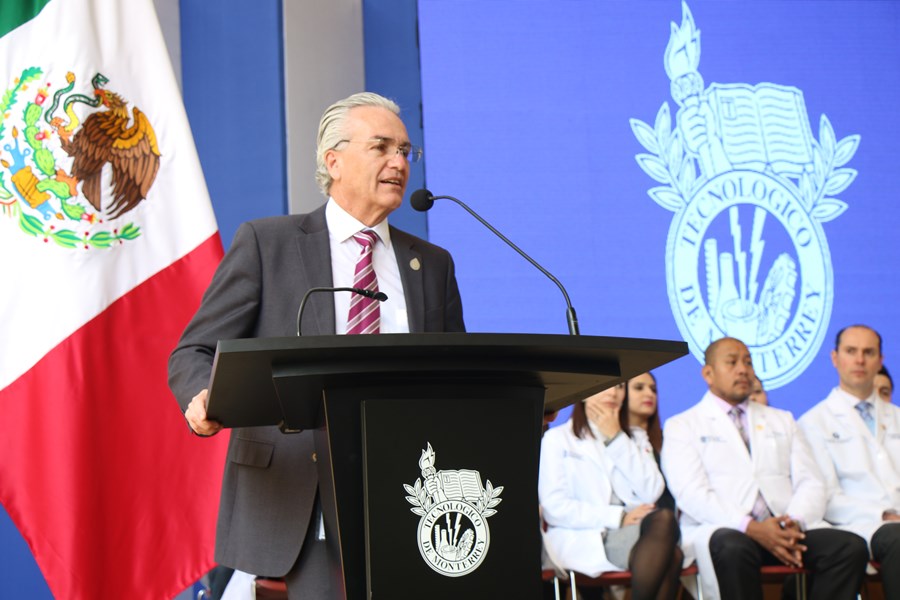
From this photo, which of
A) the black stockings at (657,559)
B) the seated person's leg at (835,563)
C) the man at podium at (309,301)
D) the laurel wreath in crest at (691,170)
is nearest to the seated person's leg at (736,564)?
the black stockings at (657,559)

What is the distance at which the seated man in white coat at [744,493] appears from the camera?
3877 mm

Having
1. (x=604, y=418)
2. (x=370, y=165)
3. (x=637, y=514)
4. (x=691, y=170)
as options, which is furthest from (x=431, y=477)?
(x=691, y=170)

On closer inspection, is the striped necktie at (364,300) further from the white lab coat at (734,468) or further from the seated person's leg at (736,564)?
the white lab coat at (734,468)

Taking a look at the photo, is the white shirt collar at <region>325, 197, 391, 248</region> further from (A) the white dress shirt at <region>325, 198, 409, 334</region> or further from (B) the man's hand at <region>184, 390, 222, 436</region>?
(B) the man's hand at <region>184, 390, 222, 436</region>

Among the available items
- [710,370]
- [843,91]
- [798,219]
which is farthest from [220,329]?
[843,91]

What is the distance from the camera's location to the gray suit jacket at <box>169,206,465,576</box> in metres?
1.60

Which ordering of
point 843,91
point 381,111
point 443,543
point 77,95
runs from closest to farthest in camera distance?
1. point 443,543
2. point 381,111
3. point 77,95
4. point 843,91

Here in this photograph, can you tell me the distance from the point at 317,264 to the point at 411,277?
18 centimetres

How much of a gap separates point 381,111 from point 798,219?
3.12 m

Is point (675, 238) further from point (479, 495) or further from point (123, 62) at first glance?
point (479, 495)

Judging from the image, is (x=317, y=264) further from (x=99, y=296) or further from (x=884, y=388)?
(x=884, y=388)

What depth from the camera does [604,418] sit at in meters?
4.34

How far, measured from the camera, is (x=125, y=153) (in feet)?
9.69

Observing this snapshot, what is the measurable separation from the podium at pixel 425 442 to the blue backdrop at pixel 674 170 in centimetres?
289
